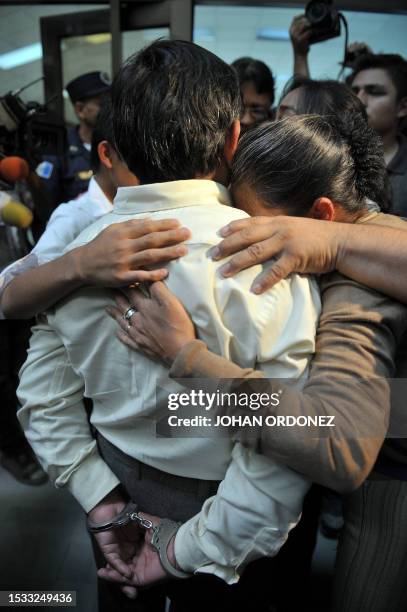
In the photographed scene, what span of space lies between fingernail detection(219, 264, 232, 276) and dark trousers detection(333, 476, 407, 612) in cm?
55

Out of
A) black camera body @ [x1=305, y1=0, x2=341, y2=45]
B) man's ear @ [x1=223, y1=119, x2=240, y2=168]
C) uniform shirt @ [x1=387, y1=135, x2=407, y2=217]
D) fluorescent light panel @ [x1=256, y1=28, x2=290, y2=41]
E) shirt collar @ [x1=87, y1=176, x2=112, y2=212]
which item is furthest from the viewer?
fluorescent light panel @ [x1=256, y1=28, x2=290, y2=41]

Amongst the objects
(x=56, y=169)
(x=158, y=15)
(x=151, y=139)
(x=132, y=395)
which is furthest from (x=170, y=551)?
(x=158, y=15)

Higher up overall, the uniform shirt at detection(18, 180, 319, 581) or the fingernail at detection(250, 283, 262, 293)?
the fingernail at detection(250, 283, 262, 293)

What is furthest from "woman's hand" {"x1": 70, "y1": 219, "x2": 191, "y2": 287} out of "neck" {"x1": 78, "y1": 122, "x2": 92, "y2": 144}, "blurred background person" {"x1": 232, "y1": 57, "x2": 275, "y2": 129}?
Answer: "neck" {"x1": 78, "y1": 122, "x2": 92, "y2": 144}

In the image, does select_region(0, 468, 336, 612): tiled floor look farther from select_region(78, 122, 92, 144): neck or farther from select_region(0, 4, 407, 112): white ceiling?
select_region(0, 4, 407, 112): white ceiling

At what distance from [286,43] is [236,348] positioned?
2.92 meters

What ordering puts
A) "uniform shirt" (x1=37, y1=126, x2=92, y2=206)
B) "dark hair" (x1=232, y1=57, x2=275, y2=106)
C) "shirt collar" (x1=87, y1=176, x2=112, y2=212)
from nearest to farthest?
"shirt collar" (x1=87, y1=176, x2=112, y2=212), "dark hair" (x1=232, y1=57, x2=275, y2=106), "uniform shirt" (x1=37, y1=126, x2=92, y2=206)

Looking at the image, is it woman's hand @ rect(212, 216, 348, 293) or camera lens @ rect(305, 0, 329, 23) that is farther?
camera lens @ rect(305, 0, 329, 23)

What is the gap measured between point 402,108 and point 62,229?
4.95 ft

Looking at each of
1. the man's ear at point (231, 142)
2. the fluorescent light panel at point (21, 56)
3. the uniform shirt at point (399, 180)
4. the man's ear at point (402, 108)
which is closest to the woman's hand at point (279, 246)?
the man's ear at point (231, 142)

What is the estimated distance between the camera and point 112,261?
2.14ft

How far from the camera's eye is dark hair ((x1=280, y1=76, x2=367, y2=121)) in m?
1.01

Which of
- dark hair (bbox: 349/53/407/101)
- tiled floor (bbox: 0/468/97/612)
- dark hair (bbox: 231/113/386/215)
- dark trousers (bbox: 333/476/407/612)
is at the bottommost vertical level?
tiled floor (bbox: 0/468/97/612)

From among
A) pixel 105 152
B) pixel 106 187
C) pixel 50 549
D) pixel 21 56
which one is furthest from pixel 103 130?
pixel 21 56
